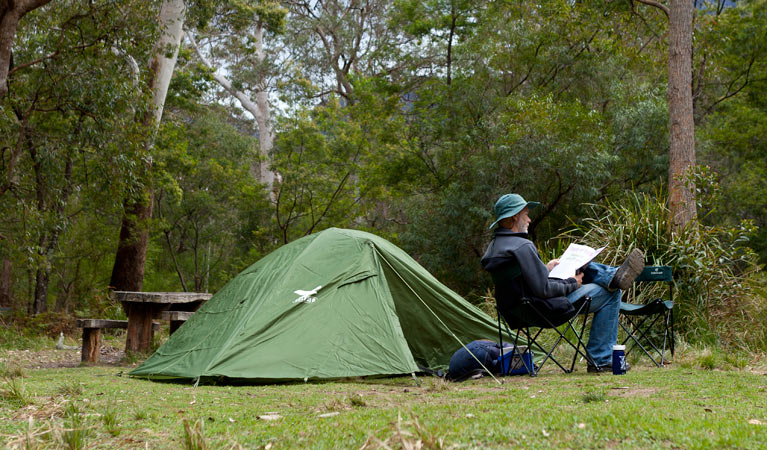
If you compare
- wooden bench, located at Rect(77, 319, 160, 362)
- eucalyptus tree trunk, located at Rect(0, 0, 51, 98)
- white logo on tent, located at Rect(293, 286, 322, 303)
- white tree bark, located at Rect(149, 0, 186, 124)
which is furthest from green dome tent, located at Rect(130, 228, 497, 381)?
white tree bark, located at Rect(149, 0, 186, 124)

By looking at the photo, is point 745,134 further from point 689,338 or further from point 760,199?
point 689,338

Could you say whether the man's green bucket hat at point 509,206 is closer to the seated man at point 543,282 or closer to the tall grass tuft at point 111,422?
the seated man at point 543,282

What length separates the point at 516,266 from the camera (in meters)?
4.51

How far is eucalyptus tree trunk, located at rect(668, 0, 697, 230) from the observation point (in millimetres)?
8648

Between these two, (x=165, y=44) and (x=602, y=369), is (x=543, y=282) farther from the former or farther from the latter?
(x=165, y=44)

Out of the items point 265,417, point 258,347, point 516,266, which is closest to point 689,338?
point 516,266

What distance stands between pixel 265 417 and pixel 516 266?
2.15m

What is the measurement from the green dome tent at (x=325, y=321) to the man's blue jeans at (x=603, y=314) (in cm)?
126

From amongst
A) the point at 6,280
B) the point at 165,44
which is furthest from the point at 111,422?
the point at 6,280

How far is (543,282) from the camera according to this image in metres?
4.41

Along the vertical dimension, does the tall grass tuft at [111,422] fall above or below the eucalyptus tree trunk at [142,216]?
below

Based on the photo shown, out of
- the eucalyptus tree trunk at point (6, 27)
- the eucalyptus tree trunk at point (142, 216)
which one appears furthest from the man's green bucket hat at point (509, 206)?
the eucalyptus tree trunk at point (142, 216)

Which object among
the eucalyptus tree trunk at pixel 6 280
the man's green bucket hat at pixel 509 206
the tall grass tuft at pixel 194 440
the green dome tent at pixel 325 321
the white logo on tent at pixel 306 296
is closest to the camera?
the tall grass tuft at pixel 194 440

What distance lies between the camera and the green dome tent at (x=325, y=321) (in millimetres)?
4898
